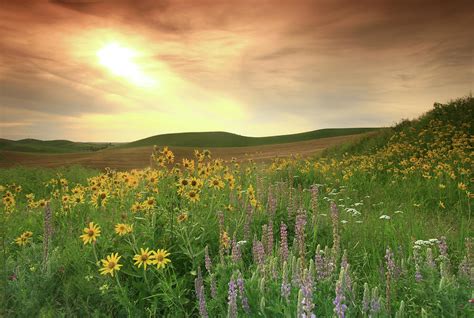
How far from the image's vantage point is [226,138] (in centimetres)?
5753

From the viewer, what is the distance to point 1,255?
5.24 meters

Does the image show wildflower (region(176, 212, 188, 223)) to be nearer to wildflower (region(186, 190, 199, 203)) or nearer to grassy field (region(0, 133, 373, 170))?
wildflower (region(186, 190, 199, 203))

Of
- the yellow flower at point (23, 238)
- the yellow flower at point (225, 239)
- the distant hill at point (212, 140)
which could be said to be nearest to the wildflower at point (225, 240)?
the yellow flower at point (225, 239)

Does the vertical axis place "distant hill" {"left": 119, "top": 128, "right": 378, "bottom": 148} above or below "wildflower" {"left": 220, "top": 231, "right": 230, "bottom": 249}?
above

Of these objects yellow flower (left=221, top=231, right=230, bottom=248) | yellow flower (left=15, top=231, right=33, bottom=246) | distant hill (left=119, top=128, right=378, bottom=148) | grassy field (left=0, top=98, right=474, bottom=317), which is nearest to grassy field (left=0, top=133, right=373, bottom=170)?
grassy field (left=0, top=98, right=474, bottom=317)

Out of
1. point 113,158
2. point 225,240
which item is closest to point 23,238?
point 225,240

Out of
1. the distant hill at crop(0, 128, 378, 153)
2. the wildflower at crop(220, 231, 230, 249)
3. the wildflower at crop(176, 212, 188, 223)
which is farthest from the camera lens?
the distant hill at crop(0, 128, 378, 153)

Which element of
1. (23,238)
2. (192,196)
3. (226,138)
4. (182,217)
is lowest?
(23,238)

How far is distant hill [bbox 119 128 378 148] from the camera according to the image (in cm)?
5474

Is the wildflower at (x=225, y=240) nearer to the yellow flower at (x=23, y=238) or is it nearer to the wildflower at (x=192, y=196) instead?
the wildflower at (x=192, y=196)

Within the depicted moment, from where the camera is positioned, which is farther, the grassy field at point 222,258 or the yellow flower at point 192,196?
the yellow flower at point 192,196

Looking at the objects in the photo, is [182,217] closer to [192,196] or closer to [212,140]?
[192,196]

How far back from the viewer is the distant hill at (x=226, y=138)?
54741 millimetres

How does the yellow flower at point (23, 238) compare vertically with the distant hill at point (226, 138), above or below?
below
